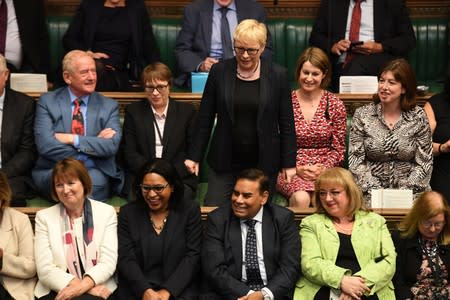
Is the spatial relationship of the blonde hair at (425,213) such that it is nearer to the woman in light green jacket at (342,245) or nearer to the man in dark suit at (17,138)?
the woman in light green jacket at (342,245)

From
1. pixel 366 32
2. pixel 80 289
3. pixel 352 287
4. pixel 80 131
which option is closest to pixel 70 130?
pixel 80 131

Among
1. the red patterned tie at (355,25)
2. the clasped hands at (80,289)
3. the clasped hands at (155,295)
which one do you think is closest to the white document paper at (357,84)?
the red patterned tie at (355,25)

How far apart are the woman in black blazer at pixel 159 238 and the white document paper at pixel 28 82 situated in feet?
4.56

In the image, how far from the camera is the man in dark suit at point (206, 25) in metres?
5.85

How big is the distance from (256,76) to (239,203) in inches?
25.5

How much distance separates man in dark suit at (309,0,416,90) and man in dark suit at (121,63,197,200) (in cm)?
128

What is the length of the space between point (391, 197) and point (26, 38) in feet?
8.44

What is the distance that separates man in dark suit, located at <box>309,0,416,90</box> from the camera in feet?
19.5

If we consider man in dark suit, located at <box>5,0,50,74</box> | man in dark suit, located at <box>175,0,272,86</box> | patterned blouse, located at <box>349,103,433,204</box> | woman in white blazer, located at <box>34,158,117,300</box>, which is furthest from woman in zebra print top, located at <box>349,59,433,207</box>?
man in dark suit, located at <box>5,0,50,74</box>

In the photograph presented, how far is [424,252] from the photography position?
4.29 meters

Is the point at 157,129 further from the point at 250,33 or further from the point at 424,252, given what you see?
the point at 424,252

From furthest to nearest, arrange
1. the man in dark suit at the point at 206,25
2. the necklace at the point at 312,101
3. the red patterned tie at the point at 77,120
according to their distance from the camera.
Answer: the man in dark suit at the point at 206,25 → the necklace at the point at 312,101 → the red patterned tie at the point at 77,120

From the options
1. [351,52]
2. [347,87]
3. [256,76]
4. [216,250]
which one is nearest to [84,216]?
[216,250]

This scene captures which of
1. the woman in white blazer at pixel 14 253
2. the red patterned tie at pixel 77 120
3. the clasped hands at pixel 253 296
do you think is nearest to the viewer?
the clasped hands at pixel 253 296
